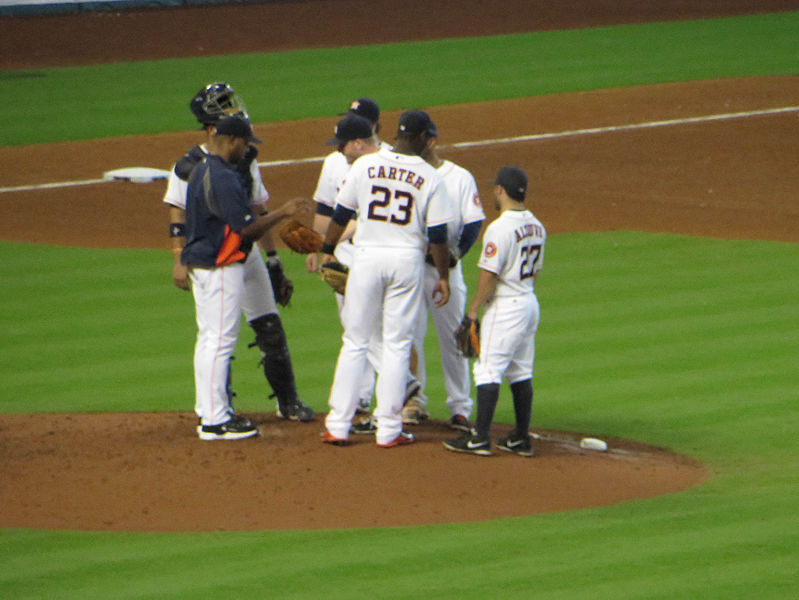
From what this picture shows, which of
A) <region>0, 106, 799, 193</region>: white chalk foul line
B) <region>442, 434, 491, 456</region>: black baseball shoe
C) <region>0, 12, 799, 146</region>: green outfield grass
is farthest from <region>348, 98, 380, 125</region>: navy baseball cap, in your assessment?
<region>0, 12, 799, 146</region>: green outfield grass

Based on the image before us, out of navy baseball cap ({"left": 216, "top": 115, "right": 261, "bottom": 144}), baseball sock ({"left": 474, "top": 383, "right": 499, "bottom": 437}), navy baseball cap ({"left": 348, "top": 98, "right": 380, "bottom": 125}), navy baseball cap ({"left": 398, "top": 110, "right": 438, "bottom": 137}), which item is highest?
navy baseball cap ({"left": 348, "top": 98, "right": 380, "bottom": 125})

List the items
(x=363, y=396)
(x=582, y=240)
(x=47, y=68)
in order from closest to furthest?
(x=363, y=396)
(x=582, y=240)
(x=47, y=68)

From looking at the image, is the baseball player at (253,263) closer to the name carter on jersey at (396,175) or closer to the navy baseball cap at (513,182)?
the name carter on jersey at (396,175)

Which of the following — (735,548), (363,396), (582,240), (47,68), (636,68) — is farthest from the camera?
(47,68)

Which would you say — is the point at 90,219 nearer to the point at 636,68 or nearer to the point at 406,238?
the point at 406,238

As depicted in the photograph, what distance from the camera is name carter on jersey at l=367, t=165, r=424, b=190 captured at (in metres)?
7.05

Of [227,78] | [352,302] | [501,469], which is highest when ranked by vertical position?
[227,78]

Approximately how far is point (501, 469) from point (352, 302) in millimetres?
1150

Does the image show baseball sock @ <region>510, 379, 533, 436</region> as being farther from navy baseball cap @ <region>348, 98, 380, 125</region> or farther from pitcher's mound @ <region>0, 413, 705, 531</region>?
navy baseball cap @ <region>348, 98, 380, 125</region>

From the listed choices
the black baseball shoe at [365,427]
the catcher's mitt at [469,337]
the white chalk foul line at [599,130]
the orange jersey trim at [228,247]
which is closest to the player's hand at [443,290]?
the catcher's mitt at [469,337]

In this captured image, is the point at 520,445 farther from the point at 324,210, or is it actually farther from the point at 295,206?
the point at 324,210

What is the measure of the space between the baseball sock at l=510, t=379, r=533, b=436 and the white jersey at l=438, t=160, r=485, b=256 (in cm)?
90

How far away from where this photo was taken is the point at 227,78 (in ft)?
86.8

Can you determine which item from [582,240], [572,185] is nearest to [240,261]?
[582,240]
